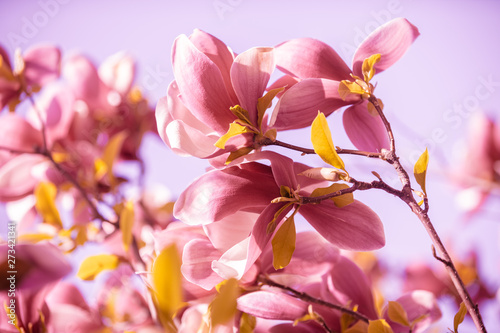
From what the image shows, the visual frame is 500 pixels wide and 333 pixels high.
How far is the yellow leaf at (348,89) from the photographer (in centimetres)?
38

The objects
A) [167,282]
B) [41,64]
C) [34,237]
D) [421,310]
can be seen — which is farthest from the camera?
[41,64]

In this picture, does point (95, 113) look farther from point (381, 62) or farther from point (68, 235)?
point (381, 62)

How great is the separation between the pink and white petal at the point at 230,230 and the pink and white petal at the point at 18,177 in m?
0.45

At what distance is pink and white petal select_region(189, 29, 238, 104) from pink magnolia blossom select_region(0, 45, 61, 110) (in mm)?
413

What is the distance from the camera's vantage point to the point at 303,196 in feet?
1.21

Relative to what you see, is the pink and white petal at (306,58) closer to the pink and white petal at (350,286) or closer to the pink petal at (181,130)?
the pink petal at (181,130)

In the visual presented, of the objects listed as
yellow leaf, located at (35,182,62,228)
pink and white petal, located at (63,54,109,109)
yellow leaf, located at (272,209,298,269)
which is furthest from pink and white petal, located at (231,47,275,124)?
pink and white petal, located at (63,54,109,109)

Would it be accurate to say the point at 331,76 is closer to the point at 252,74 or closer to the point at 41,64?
the point at 252,74

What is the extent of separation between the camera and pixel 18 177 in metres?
0.66

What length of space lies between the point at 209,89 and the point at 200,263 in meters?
0.17

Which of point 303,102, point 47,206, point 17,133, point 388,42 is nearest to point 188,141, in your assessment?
point 303,102

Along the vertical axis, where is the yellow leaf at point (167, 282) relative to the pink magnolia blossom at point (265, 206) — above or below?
above

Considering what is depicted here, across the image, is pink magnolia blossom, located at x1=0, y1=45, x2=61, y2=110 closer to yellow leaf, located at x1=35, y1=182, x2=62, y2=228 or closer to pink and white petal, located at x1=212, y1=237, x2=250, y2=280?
yellow leaf, located at x1=35, y1=182, x2=62, y2=228

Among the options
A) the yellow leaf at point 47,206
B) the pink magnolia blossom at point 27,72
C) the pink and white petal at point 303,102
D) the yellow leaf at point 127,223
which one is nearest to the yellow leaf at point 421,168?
the pink and white petal at point 303,102
